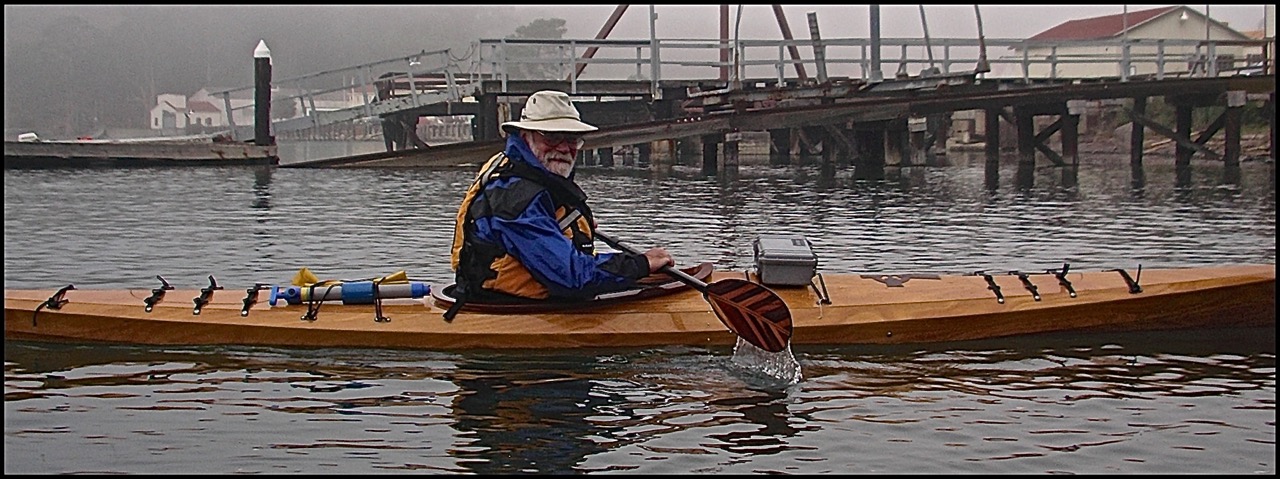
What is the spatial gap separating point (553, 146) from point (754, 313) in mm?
1208

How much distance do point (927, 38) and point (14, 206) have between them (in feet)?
57.7

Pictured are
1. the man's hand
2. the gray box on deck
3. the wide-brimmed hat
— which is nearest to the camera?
the wide-brimmed hat

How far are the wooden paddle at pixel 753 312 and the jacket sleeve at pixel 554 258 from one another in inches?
15.0

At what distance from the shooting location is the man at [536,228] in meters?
6.80

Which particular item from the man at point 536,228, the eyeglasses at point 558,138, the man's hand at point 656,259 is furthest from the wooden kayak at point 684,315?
the eyeglasses at point 558,138

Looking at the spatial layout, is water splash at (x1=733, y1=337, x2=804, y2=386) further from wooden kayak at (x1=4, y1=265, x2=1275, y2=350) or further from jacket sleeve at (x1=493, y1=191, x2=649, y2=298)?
jacket sleeve at (x1=493, y1=191, x2=649, y2=298)

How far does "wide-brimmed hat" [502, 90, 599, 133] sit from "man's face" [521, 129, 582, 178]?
0.04 m

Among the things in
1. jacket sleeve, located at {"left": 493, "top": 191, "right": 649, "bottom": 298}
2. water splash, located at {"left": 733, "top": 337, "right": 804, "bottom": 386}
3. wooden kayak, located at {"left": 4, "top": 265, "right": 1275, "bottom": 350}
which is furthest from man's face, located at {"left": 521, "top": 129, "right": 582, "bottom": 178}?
water splash, located at {"left": 733, "top": 337, "right": 804, "bottom": 386}

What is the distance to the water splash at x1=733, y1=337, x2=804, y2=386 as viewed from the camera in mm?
6916

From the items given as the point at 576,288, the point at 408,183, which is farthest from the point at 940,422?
the point at 408,183

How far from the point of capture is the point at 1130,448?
5.67m

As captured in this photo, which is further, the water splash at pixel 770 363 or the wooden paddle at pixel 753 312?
the water splash at pixel 770 363

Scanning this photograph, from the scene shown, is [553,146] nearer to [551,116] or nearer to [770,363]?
[551,116]

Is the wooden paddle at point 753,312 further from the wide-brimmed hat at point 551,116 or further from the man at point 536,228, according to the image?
the wide-brimmed hat at point 551,116
